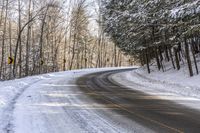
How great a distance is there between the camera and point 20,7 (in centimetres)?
4172

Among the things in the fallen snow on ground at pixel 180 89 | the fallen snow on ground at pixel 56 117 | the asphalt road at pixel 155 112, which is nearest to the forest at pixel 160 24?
the fallen snow on ground at pixel 180 89

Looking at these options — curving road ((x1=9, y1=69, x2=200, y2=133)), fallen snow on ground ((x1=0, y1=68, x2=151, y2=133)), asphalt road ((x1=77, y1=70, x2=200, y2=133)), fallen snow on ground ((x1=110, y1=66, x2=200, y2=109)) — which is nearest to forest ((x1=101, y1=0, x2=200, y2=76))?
fallen snow on ground ((x1=110, y1=66, x2=200, y2=109))

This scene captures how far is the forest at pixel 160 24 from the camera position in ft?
62.4

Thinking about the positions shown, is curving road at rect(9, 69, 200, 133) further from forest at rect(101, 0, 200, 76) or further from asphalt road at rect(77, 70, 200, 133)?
forest at rect(101, 0, 200, 76)

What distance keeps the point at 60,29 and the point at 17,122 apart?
49.1 metres

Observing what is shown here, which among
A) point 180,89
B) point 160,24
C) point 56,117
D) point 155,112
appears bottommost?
point 155,112

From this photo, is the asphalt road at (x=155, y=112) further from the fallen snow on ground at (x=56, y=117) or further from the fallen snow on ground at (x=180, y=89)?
the fallen snow on ground at (x=180, y=89)

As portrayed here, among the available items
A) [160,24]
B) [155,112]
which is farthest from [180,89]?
[155,112]

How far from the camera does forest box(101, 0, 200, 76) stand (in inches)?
749

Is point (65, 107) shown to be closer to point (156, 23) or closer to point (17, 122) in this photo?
point (17, 122)

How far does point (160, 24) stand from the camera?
2561cm

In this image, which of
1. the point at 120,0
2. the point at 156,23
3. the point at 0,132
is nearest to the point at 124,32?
the point at 120,0

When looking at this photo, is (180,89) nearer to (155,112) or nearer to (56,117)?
(155,112)

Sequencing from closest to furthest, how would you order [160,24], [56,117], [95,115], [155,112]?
[56,117] < [95,115] < [155,112] < [160,24]
